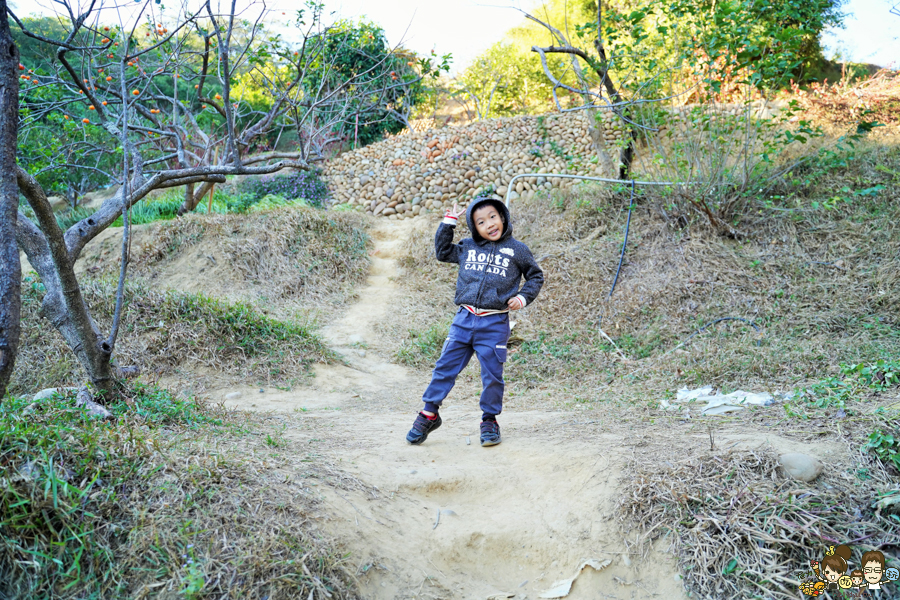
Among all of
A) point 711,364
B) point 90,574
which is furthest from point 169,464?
point 711,364

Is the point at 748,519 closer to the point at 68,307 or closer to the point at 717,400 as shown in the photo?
the point at 717,400

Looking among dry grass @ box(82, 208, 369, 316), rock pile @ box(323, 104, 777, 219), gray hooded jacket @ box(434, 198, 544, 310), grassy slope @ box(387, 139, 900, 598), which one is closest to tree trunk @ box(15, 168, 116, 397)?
gray hooded jacket @ box(434, 198, 544, 310)

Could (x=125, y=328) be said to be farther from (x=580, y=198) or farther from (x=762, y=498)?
(x=580, y=198)

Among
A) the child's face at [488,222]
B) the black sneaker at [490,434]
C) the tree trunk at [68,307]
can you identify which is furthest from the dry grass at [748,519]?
the tree trunk at [68,307]

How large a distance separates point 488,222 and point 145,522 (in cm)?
229

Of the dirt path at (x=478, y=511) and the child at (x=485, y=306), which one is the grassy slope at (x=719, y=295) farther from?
the dirt path at (x=478, y=511)

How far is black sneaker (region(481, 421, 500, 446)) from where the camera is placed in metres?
3.33

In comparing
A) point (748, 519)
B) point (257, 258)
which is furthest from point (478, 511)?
point (257, 258)

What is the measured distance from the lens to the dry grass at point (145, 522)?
186 centimetres

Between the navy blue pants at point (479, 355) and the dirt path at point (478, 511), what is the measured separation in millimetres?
283

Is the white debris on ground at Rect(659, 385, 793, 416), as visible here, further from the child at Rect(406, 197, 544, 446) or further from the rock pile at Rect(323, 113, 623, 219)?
the rock pile at Rect(323, 113, 623, 219)

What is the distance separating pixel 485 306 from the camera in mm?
3354

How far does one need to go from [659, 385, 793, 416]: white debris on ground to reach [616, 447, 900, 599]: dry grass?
1214 millimetres

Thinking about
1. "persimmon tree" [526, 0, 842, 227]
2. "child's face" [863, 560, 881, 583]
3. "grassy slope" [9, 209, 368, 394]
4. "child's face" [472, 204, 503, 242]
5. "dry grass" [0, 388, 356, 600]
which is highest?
"persimmon tree" [526, 0, 842, 227]
